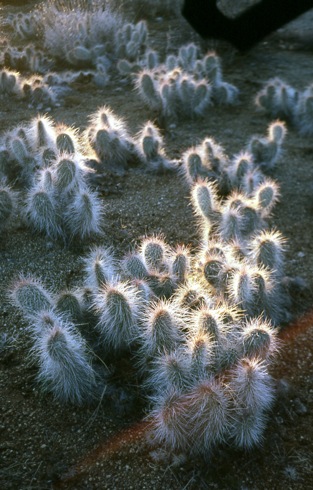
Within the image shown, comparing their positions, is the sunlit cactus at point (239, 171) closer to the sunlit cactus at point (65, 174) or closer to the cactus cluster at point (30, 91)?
the sunlit cactus at point (65, 174)

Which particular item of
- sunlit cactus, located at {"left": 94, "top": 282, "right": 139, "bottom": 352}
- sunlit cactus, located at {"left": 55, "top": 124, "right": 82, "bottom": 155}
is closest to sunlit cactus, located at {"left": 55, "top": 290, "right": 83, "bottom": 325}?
sunlit cactus, located at {"left": 94, "top": 282, "right": 139, "bottom": 352}

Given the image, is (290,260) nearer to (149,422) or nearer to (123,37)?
(149,422)

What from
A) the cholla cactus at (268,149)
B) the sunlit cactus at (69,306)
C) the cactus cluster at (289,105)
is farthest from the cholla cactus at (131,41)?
the sunlit cactus at (69,306)

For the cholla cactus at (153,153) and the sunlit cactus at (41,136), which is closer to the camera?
the sunlit cactus at (41,136)

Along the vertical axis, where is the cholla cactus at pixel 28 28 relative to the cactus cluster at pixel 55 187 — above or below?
below

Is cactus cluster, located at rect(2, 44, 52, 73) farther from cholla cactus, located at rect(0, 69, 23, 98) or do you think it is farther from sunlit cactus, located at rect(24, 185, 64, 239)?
sunlit cactus, located at rect(24, 185, 64, 239)
